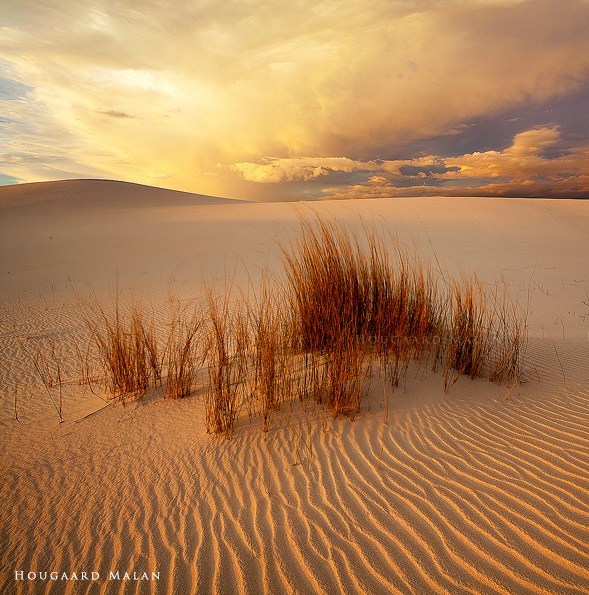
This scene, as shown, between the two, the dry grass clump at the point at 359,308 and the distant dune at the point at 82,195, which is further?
the distant dune at the point at 82,195

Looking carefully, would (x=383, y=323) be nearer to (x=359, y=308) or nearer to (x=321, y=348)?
(x=359, y=308)

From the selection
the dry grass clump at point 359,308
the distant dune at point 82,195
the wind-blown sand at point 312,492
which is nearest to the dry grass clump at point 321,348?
the dry grass clump at point 359,308

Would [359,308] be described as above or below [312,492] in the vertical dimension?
above

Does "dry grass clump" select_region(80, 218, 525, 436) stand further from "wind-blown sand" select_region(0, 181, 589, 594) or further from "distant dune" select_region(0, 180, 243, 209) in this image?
"distant dune" select_region(0, 180, 243, 209)

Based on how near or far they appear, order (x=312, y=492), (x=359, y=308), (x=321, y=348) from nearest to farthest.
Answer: (x=312, y=492) → (x=321, y=348) → (x=359, y=308)

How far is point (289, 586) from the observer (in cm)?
163

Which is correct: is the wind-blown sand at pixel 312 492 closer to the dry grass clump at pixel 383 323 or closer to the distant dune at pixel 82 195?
the dry grass clump at pixel 383 323

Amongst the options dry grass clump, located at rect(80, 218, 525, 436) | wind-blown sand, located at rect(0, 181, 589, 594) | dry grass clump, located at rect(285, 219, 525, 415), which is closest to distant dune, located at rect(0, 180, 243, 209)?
dry grass clump, located at rect(80, 218, 525, 436)

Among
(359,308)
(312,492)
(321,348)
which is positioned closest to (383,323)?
(359,308)

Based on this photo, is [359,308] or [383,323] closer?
[383,323]

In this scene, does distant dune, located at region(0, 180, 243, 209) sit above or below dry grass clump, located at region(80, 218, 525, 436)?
above

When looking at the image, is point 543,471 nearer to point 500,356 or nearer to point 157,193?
point 500,356

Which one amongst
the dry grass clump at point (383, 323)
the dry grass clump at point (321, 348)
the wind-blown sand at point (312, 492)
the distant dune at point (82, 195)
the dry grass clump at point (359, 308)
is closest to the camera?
the wind-blown sand at point (312, 492)

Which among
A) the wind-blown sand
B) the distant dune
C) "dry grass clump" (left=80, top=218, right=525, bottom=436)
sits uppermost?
the distant dune
